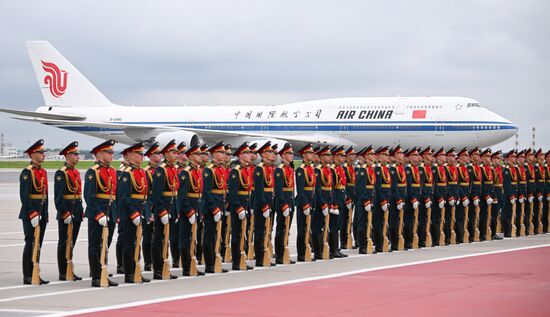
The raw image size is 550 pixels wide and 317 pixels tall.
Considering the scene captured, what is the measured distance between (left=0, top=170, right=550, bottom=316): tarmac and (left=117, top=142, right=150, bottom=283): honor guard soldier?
245 mm

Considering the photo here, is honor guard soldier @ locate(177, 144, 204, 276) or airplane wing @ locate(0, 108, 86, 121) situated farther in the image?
airplane wing @ locate(0, 108, 86, 121)

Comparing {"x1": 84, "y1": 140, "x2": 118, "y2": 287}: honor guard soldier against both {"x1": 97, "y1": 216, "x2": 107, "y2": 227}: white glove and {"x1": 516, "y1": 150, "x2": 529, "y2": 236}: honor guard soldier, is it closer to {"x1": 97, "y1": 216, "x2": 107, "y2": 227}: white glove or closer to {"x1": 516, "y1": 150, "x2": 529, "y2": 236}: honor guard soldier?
{"x1": 97, "y1": 216, "x2": 107, "y2": 227}: white glove

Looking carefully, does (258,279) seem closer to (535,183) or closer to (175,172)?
(175,172)

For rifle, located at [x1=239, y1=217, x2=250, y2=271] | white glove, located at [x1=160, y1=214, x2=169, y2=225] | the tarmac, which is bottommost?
the tarmac

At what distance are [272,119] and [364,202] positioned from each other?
30655 millimetres

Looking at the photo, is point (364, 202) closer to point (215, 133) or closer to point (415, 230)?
point (415, 230)

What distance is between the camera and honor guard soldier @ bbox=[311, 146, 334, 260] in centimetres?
1639

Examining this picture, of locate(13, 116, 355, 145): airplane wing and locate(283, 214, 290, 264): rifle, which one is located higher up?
locate(13, 116, 355, 145): airplane wing

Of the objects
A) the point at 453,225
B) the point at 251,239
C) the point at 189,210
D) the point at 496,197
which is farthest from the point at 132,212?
the point at 496,197

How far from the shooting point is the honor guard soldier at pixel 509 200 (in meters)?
21.4

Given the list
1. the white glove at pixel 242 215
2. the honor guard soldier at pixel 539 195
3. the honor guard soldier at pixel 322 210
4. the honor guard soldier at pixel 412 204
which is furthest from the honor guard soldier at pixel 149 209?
the honor guard soldier at pixel 539 195

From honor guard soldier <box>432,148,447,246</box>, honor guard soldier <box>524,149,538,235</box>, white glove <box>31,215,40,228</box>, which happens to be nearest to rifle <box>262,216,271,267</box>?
white glove <box>31,215,40,228</box>

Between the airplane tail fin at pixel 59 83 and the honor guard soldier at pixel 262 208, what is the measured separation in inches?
1632

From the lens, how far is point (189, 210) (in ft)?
46.9
